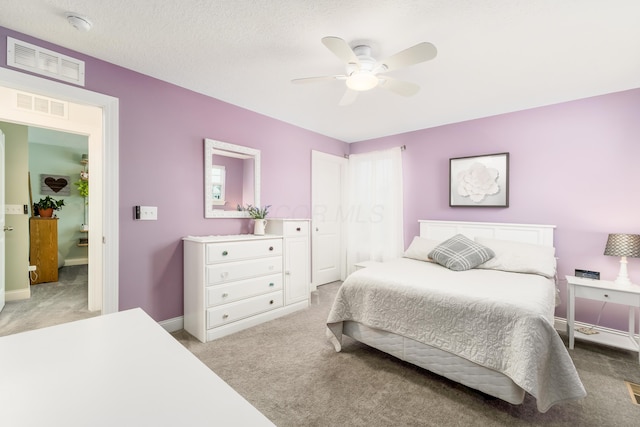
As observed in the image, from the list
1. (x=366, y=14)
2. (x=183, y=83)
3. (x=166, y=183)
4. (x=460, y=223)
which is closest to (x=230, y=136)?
(x=183, y=83)

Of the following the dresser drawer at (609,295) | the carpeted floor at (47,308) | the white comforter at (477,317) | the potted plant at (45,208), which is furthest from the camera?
A: the potted plant at (45,208)

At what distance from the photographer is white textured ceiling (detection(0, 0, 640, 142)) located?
1751 millimetres

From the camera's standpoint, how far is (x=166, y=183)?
2785 mm

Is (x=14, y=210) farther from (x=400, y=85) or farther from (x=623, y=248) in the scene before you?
(x=623, y=248)

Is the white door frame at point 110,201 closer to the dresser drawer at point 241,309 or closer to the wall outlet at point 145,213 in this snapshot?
the wall outlet at point 145,213

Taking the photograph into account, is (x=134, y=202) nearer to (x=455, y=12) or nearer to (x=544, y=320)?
(x=455, y=12)

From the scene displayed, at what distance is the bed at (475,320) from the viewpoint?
1.63 meters

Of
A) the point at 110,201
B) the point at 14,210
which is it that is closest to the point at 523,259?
the point at 110,201

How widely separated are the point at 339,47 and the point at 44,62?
7.29 ft

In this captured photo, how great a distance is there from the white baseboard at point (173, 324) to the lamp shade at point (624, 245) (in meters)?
4.11

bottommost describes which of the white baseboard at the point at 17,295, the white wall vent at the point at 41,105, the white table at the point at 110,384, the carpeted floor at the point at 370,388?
the carpeted floor at the point at 370,388

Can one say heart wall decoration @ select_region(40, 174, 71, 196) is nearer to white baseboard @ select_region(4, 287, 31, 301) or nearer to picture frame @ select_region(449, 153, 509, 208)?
white baseboard @ select_region(4, 287, 31, 301)

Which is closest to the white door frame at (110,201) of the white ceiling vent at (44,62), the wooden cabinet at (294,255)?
the white ceiling vent at (44,62)

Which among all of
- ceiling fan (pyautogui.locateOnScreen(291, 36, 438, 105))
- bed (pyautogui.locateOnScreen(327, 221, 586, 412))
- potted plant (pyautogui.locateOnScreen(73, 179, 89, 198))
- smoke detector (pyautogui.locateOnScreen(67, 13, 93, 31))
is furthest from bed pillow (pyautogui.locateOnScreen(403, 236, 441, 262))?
potted plant (pyautogui.locateOnScreen(73, 179, 89, 198))
